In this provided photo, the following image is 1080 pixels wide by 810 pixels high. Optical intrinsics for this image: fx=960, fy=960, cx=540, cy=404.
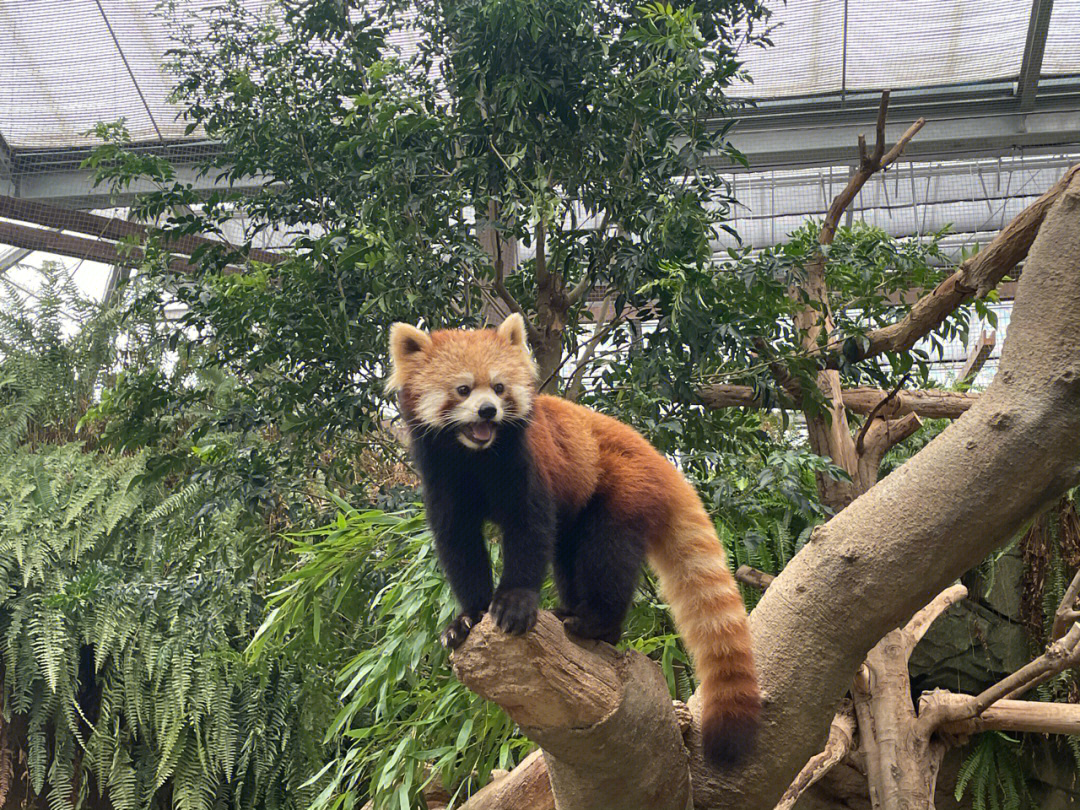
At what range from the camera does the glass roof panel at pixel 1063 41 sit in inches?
204

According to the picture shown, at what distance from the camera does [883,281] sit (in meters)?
3.59

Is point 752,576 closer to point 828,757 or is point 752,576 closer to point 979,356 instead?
point 828,757

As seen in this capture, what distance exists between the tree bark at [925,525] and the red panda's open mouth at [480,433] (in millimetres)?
695

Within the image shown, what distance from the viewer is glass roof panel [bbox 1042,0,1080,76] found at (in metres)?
5.18

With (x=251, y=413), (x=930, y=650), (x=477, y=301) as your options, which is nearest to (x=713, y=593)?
(x=477, y=301)

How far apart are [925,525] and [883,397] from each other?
6.64 ft

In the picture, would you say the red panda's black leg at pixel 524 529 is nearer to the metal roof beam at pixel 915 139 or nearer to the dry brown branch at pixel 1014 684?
the dry brown branch at pixel 1014 684

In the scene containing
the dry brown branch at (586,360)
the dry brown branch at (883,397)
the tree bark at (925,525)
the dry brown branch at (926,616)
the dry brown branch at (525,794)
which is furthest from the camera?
the dry brown branch at (883,397)

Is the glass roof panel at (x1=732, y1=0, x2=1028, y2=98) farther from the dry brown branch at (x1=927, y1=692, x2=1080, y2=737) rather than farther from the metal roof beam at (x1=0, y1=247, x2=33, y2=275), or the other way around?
the metal roof beam at (x1=0, y1=247, x2=33, y2=275)

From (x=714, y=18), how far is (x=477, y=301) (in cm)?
136

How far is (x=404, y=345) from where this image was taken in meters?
2.27

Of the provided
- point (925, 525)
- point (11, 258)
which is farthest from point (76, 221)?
point (925, 525)

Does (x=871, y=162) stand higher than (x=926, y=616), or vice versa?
(x=871, y=162)

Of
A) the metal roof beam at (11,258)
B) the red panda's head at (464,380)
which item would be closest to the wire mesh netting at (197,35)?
the metal roof beam at (11,258)
